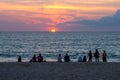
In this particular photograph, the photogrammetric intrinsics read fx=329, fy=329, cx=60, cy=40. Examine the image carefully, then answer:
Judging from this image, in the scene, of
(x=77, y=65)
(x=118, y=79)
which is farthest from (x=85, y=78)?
(x=77, y=65)

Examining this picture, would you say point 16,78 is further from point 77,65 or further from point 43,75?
point 77,65

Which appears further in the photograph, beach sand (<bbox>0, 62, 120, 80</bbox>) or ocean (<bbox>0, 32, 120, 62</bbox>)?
ocean (<bbox>0, 32, 120, 62</bbox>)

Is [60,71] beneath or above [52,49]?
beneath

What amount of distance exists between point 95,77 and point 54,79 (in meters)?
2.85

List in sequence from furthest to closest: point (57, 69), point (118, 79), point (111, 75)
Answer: point (57, 69)
point (111, 75)
point (118, 79)

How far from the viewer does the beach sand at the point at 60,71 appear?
874 inches

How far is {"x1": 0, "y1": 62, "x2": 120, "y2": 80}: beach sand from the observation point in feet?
72.8

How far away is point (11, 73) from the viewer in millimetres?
23875

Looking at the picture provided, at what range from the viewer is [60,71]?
81.5ft

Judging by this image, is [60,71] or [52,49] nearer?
[60,71]

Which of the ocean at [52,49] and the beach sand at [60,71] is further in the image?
the ocean at [52,49]

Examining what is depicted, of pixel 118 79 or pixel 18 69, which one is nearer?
pixel 118 79

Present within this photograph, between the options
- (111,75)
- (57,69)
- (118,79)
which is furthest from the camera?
(57,69)

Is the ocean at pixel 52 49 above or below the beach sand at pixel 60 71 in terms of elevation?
above
